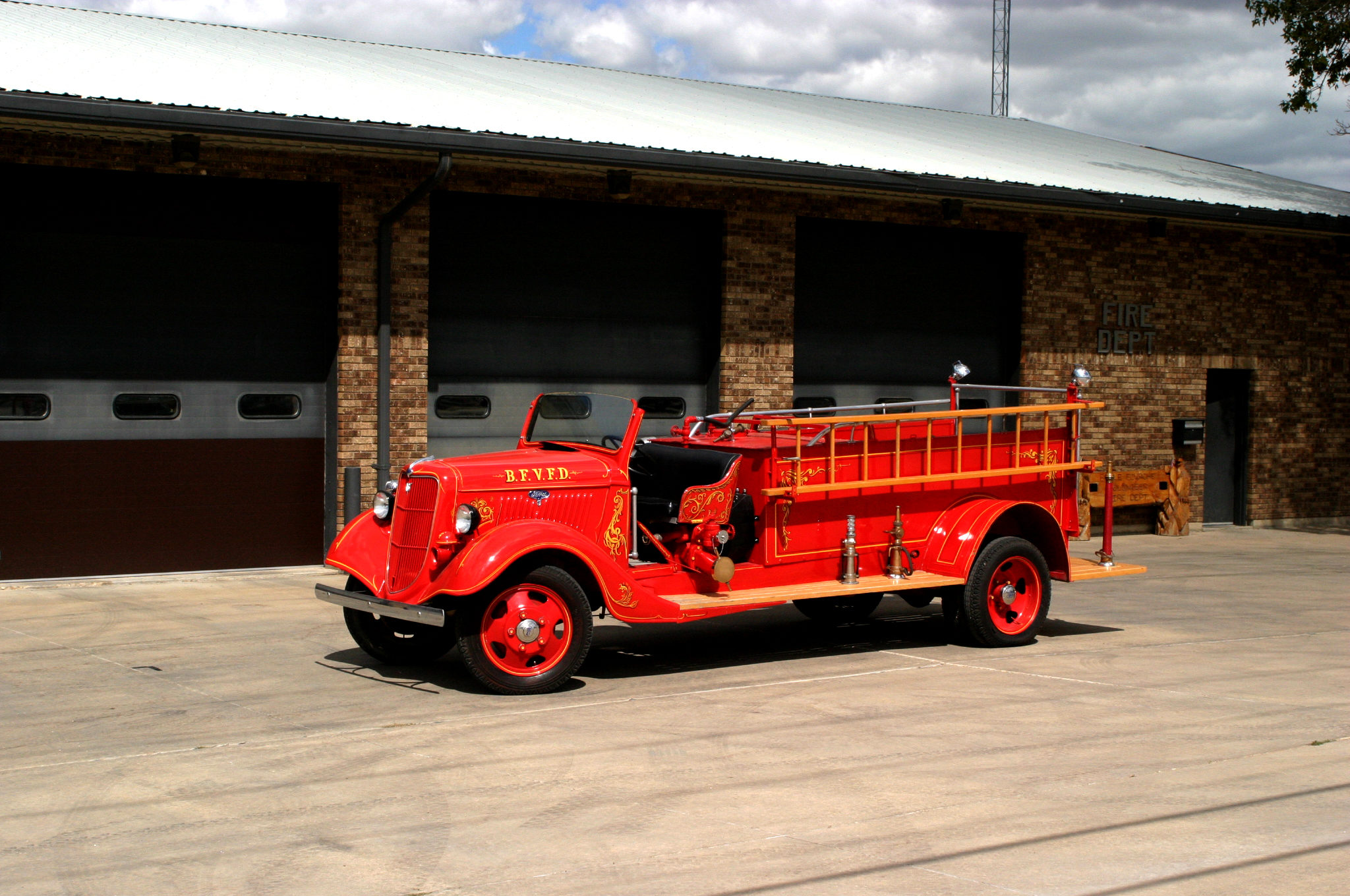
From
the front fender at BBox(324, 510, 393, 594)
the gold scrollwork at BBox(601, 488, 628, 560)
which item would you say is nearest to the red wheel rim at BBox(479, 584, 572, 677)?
the gold scrollwork at BBox(601, 488, 628, 560)

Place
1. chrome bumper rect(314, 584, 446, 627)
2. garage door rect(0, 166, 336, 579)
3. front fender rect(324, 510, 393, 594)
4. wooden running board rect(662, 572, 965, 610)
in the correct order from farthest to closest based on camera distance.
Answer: garage door rect(0, 166, 336, 579) → wooden running board rect(662, 572, 965, 610) → front fender rect(324, 510, 393, 594) → chrome bumper rect(314, 584, 446, 627)

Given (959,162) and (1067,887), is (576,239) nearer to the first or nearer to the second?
(959,162)

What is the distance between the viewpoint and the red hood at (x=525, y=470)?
7855mm

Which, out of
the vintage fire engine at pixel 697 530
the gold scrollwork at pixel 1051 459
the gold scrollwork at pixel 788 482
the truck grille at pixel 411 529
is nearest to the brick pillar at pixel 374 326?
the vintage fire engine at pixel 697 530

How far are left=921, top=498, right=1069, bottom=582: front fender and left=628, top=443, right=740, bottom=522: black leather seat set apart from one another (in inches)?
65.7

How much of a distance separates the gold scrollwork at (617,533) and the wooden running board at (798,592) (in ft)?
1.41

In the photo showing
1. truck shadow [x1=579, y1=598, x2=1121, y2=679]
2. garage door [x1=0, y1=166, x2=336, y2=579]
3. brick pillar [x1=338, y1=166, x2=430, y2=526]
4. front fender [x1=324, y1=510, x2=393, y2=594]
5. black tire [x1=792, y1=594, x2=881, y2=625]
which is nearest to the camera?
front fender [x1=324, y1=510, x2=393, y2=594]

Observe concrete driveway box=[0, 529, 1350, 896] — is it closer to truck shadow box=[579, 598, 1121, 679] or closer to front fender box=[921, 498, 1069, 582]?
truck shadow box=[579, 598, 1121, 679]

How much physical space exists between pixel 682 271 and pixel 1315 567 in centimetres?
768

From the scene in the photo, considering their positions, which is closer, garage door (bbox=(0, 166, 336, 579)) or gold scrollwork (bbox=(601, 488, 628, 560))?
gold scrollwork (bbox=(601, 488, 628, 560))

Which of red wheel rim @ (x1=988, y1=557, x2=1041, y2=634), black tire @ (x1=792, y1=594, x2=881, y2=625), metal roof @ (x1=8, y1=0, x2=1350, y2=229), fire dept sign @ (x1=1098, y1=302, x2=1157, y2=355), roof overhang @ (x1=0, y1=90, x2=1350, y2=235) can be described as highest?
metal roof @ (x1=8, y1=0, x2=1350, y2=229)

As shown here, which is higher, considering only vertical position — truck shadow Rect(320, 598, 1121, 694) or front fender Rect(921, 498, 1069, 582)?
front fender Rect(921, 498, 1069, 582)

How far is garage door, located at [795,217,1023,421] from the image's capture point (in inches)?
626

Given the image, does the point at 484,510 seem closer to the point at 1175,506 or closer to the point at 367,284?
the point at 367,284
